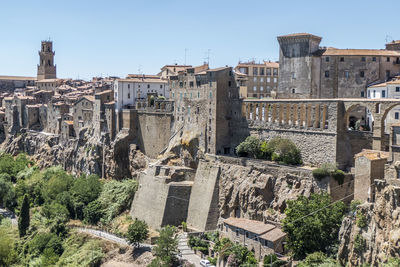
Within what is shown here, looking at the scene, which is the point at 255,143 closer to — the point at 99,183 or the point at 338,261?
the point at 338,261

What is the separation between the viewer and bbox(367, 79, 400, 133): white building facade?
139 ft

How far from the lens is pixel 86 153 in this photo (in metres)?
69.1

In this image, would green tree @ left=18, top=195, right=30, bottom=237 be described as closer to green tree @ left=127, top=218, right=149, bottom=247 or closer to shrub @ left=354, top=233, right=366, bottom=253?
green tree @ left=127, top=218, right=149, bottom=247

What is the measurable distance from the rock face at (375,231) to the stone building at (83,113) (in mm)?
48939

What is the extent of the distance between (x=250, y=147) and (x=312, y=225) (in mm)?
13785

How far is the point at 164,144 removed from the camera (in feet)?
190

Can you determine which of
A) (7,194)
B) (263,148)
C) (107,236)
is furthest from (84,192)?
(263,148)

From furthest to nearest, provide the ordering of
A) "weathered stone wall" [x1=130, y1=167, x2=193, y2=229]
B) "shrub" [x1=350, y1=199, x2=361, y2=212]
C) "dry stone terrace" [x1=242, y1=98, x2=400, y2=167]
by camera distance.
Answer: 1. "weathered stone wall" [x1=130, y1=167, x2=193, y2=229]
2. "dry stone terrace" [x1=242, y1=98, x2=400, y2=167]
3. "shrub" [x1=350, y1=199, x2=361, y2=212]

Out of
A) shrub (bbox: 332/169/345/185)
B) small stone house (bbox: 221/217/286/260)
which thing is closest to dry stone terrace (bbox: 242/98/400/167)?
shrub (bbox: 332/169/345/185)

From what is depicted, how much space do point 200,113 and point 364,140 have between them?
18.5 meters

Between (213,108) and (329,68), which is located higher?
(329,68)

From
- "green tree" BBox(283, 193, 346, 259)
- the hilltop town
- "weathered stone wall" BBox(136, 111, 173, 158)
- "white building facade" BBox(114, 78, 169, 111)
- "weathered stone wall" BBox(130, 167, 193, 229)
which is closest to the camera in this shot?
"green tree" BBox(283, 193, 346, 259)

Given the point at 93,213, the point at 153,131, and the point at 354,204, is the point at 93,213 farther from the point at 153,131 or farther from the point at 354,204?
the point at 354,204

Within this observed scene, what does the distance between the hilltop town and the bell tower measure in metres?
55.2
